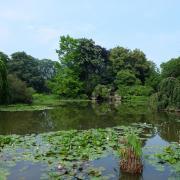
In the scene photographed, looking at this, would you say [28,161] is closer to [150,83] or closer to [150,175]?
[150,175]

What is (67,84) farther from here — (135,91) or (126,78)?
(135,91)

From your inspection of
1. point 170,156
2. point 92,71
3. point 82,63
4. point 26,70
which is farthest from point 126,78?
point 170,156

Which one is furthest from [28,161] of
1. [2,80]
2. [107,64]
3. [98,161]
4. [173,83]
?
[107,64]

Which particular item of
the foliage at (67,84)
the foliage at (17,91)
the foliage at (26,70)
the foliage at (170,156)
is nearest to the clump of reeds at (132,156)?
the foliage at (170,156)

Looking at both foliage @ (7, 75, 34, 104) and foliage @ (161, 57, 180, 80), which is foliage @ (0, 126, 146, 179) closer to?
foliage @ (7, 75, 34, 104)

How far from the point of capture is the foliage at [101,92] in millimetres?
42781

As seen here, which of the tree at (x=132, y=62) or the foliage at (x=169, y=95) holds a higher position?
the tree at (x=132, y=62)

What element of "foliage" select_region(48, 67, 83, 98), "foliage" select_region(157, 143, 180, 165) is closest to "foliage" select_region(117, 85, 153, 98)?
"foliage" select_region(48, 67, 83, 98)

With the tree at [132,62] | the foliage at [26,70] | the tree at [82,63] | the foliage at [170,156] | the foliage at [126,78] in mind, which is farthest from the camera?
the tree at [132,62]

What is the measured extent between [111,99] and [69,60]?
780cm

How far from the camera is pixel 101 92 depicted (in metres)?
43.0

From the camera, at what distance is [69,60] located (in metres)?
45.6

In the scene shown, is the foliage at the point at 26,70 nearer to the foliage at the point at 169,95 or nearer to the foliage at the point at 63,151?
the foliage at the point at 169,95

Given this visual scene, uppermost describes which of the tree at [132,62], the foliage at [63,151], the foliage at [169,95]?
the tree at [132,62]
